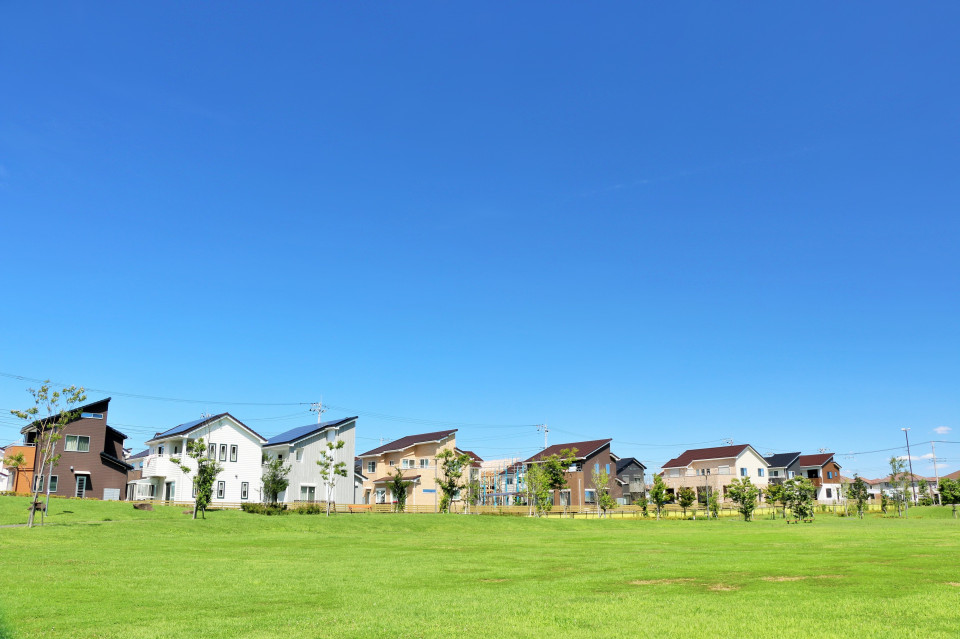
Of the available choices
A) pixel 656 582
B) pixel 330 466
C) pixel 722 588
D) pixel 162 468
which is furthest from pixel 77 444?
pixel 722 588

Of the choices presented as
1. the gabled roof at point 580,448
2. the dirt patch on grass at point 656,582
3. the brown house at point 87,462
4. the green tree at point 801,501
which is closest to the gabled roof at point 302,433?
the brown house at point 87,462

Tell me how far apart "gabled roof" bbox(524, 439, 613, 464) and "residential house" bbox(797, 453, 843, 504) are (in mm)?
41429

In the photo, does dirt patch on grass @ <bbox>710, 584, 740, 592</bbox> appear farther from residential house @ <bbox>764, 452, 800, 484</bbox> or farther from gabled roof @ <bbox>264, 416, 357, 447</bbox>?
residential house @ <bbox>764, 452, 800, 484</bbox>

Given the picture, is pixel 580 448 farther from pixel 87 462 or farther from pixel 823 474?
pixel 87 462

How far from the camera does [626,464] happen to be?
107188mm

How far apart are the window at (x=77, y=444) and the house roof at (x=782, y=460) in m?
95.9

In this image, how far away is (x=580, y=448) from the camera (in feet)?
327

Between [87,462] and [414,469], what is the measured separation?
122 ft

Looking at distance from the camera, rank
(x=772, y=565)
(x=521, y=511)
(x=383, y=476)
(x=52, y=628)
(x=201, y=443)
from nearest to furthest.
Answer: (x=52, y=628) → (x=772, y=565) → (x=201, y=443) → (x=521, y=511) → (x=383, y=476)

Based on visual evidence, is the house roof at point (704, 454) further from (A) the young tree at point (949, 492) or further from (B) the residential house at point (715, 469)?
(A) the young tree at point (949, 492)

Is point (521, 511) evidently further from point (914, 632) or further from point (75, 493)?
point (914, 632)

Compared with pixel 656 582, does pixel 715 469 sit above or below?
above

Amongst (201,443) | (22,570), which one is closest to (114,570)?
(22,570)

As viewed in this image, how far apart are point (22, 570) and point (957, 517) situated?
84.2m
